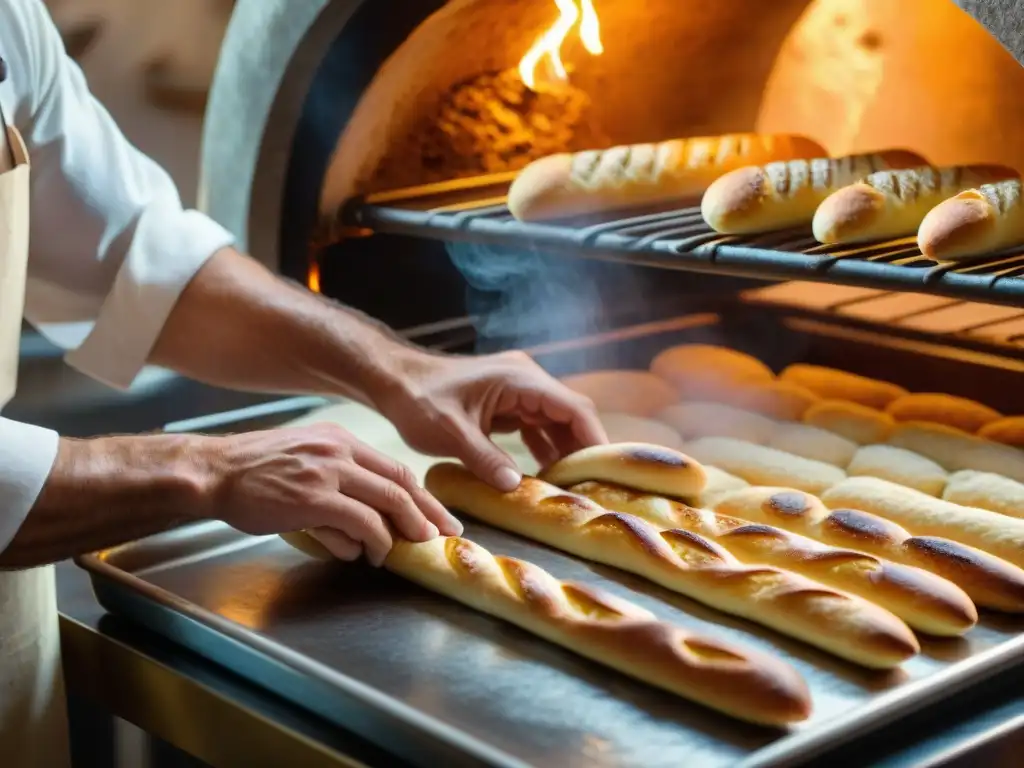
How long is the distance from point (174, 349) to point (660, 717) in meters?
0.88

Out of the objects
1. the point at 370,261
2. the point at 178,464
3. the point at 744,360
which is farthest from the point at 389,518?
the point at 744,360

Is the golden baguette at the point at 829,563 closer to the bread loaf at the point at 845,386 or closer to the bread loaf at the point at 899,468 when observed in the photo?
the bread loaf at the point at 899,468

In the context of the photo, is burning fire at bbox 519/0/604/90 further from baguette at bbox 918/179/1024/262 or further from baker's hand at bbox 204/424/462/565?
baker's hand at bbox 204/424/462/565

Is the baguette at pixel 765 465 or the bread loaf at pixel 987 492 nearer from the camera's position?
the bread loaf at pixel 987 492

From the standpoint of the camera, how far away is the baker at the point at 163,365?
4.13 ft

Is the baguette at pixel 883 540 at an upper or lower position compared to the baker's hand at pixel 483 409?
lower

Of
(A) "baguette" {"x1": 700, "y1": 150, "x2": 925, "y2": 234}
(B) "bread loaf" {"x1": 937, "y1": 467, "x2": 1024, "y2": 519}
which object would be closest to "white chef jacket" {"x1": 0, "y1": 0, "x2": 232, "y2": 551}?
(A) "baguette" {"x1": 700, "y1": 150, "x2": 925, "y2": 234}

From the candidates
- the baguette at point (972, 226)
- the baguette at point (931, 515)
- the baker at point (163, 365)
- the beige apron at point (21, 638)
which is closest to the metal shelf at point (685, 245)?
the baguette at point (972, 226)

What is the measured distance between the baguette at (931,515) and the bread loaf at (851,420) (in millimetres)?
204

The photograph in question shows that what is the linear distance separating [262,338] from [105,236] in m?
0.23

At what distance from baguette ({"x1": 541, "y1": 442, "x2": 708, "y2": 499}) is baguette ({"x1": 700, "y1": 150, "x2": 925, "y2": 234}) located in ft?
0.91

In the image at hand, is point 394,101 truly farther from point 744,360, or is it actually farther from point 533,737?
point 533,737

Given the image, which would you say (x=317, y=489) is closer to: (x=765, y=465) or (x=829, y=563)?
(x=829, y=563)

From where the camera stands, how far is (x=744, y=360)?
2.03 metres
